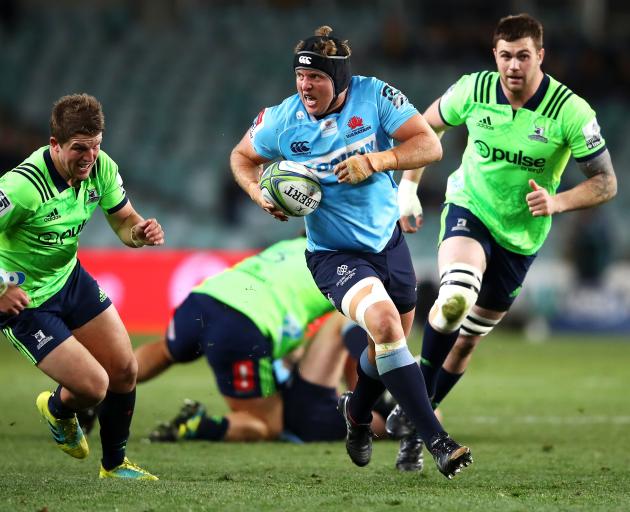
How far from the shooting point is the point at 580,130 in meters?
6.96

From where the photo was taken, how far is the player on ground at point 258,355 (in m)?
7.95

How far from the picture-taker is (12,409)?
31.2ft

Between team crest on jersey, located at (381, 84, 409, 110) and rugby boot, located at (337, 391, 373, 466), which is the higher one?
team crest on jersey, located at (381, 84, 409, 110)

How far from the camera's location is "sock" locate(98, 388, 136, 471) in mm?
6426

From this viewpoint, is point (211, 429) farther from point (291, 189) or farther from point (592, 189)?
point (592, 189)

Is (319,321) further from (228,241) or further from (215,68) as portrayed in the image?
(215,68)

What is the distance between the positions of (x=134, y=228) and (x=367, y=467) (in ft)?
6.63

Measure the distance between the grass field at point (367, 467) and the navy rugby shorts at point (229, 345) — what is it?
1.38ft

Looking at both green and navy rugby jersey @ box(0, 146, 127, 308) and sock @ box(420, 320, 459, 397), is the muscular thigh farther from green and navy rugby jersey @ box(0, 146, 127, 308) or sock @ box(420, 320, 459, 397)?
sock @ box(420, 320, 459, 397)

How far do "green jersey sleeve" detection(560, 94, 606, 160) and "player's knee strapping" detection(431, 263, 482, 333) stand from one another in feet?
3.14

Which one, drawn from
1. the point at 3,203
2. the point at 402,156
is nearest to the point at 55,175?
the point at 3,203

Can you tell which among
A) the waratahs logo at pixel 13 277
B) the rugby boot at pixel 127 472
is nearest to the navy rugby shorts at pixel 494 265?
the rugby boot at pixel 127 472

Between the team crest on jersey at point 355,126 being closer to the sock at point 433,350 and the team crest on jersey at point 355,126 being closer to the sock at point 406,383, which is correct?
the sock at point 406,383

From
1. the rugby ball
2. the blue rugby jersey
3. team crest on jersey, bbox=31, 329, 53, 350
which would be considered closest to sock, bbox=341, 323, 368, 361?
the blue rugby jersey
